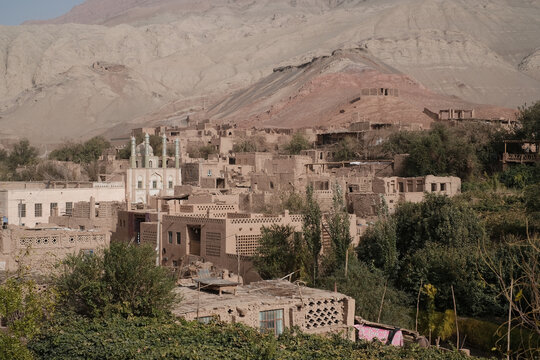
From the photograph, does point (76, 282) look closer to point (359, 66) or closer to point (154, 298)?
point (154, 298)

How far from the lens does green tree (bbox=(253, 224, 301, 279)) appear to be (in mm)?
22688

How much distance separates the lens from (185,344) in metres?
13.4

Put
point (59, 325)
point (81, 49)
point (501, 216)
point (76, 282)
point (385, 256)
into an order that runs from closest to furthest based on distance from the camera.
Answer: point (59, 325)
point (76, 282)
point (385, 256)
point (501, 216)
point (81, 49)

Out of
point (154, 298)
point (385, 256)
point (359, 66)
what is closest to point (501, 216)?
point (385, 256)

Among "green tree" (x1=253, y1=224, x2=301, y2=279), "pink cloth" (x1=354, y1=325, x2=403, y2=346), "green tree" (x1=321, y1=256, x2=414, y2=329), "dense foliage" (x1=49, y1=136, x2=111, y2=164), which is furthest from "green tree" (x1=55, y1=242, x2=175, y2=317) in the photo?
"dense foliage" (x1=49, y1=136, x2=111, y2=164)

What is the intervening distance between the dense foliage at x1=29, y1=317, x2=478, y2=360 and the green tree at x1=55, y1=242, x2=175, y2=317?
590mm

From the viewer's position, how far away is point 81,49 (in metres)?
176

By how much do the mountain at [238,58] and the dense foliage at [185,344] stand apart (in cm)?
7071

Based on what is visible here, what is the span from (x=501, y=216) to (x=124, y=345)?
60.6 ft

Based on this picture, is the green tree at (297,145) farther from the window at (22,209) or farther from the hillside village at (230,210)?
the window at (22,209)

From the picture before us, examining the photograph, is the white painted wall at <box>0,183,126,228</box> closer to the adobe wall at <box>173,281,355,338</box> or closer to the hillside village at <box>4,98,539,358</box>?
the hillside village at <box>4,98,539,358</box>

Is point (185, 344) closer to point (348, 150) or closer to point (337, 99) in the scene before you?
point (348, 150)

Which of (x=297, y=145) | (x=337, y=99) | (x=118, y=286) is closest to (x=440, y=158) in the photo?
(x=297, y=145)

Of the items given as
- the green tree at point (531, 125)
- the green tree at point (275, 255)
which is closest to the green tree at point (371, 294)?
the green tree at point (275, 255)
